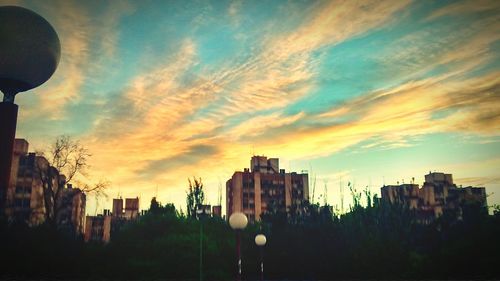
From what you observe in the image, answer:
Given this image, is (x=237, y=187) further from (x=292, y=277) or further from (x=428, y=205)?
(x=292, y=277)

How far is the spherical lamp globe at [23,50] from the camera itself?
3016 millimetres

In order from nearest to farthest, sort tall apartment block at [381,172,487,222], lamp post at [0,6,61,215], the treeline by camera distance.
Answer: lamp post at [0,6,61,215] < the treeline < tall apartment block at [381,172,487,222]

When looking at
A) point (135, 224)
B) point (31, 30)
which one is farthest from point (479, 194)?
point (31, 30)

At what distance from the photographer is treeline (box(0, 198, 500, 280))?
21.4 m

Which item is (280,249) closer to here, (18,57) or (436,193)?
(18,57)

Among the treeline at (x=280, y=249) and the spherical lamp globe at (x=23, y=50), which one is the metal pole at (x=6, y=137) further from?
the treeline at (x=280, y=249)

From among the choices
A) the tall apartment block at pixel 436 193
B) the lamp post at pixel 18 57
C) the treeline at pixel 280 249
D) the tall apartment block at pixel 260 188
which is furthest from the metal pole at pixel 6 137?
the tall apartment block at pixel 436 193

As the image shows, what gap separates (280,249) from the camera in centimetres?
2477

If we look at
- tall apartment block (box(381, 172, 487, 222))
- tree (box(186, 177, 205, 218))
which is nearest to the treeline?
tree (box(186, 177, 205, 218))

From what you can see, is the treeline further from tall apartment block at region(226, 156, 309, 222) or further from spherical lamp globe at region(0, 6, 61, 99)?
tall apartment block at region(226, 156, 309, 222)

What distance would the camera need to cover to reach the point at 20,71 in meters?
3.07

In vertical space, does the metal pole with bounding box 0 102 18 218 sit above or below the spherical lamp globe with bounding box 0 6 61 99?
below

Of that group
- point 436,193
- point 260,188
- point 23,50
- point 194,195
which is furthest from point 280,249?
point 436,193

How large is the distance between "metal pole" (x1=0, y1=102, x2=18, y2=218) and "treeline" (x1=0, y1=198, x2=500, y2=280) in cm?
2009
